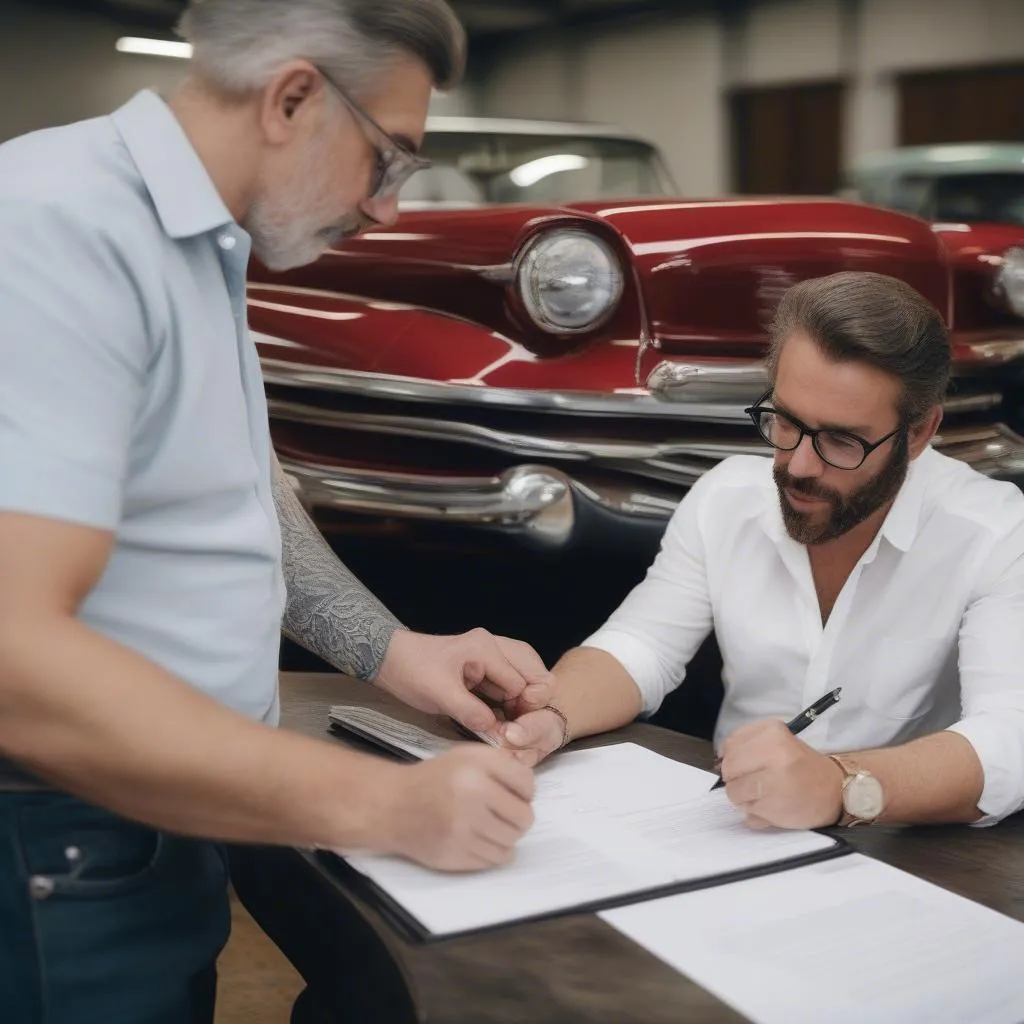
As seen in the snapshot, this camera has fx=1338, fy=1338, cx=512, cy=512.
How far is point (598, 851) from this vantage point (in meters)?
1.10

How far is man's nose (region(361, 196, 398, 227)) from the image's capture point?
46.7 inches

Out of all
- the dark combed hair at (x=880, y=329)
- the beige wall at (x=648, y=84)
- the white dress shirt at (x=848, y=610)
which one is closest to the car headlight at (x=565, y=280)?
the white dress shirt at (x=848, y=610)

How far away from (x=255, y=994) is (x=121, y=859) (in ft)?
4.07

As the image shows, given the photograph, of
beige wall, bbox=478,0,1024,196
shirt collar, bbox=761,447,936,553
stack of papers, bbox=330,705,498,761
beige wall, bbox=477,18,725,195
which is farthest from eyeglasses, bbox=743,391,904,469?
beige wall, bbox=477,18,725,195

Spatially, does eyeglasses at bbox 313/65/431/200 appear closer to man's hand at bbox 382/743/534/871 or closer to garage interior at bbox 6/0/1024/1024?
man's hand at bbox 382/743/534/871

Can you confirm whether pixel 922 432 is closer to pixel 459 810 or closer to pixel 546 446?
pixel 546 446

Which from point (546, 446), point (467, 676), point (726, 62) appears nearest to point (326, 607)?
point (467, 676)

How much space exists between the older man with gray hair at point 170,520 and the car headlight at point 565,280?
1.18m

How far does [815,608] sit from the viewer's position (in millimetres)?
1825

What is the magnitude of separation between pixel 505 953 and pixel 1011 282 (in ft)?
7.57

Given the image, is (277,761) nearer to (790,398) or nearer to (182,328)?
(182,328)

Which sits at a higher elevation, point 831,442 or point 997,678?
point 831,442

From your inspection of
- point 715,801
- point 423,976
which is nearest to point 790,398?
point 715,801

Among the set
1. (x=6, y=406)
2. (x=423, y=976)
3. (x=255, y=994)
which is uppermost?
(x=6, y=406)
